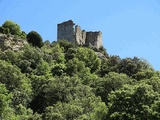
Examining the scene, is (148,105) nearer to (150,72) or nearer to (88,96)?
(88,96)

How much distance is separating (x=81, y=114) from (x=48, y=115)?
303 centimetres

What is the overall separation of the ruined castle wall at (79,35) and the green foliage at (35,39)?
1322 centimetres

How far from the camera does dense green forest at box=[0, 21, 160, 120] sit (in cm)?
4034

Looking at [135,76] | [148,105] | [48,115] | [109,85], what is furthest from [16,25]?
[148,105]

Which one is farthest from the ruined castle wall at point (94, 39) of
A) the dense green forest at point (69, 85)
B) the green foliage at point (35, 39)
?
the green foliage at point (35, 39)

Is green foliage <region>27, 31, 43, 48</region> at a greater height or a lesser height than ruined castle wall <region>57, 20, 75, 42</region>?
lesser

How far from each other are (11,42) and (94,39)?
24.2m

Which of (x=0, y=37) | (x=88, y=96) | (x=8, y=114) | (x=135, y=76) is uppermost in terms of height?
(x=0, y=37)

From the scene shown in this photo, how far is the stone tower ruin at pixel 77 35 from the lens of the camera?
95.6 m

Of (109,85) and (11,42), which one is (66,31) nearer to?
(11,42)

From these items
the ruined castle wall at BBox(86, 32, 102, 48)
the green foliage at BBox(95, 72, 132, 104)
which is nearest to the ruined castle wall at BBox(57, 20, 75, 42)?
the ruined castle wall at BBox(86, 32, 102, 48)

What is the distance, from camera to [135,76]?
212ft

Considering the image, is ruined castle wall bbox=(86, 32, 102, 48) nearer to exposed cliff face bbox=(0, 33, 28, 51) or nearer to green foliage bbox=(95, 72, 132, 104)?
exposed cliff face bbox=(0, 33, 28, 51)

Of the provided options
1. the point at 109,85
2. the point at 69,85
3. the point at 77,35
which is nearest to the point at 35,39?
the point at 77,35
